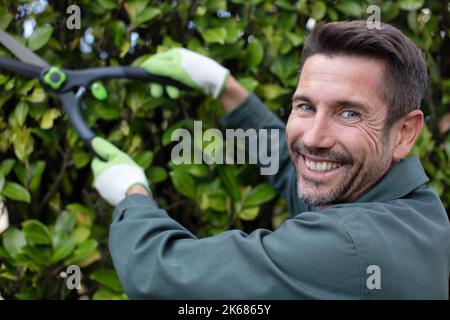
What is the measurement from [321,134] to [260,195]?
48cm

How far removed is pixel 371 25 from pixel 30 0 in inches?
38.8

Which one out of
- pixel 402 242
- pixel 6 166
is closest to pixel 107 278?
pixel 6 166

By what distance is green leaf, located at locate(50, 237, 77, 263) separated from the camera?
1799 mm

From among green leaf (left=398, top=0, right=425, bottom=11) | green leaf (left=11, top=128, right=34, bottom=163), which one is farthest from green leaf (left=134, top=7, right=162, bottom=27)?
green leaf (left=398, top=0, right=425, bottom=11)

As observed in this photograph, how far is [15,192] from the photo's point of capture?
183 cm

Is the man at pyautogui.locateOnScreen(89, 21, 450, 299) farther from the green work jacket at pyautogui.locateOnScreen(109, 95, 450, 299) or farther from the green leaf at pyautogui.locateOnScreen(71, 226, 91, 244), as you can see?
the green leaf at pyautogui.locateOnScreen(71, 226, 91, 244)

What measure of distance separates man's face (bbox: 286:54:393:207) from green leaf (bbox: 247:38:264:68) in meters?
0.38

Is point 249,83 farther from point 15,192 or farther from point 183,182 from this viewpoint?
point 15,192

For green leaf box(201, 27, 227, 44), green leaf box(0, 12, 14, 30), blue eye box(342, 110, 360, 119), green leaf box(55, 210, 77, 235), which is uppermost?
green leaf box(0, 12, 14, 30)

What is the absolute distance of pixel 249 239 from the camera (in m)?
1.45

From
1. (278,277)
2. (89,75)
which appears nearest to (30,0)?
(89,75)

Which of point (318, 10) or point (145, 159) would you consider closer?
point (145, 159)

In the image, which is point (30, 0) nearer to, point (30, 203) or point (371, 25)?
point (30, 203)

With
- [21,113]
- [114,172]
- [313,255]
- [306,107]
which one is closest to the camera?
[313,255]
